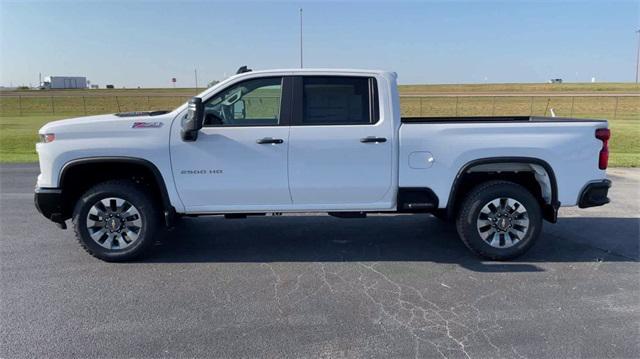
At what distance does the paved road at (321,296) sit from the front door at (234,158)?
0.69m

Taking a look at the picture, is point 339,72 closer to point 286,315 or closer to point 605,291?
point 286,315

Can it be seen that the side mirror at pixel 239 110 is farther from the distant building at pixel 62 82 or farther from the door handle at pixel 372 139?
the distant building at pixel 62 82

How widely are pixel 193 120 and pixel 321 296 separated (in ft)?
6.82

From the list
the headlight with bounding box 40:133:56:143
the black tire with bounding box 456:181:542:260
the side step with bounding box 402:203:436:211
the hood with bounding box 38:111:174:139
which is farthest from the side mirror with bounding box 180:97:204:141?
the black tire with bounding box 456:181:542:260

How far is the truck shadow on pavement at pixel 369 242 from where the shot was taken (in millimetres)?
5172

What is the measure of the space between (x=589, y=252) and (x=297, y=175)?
11.3 feet

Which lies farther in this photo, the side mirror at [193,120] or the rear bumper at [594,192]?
the rear bumper at [594,192]

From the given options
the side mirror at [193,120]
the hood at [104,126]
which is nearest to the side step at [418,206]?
the side mirror at [193,120]

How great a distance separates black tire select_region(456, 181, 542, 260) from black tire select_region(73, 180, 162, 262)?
10.8 feet

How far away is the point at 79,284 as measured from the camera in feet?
14.5

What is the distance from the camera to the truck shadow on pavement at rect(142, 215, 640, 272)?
517cm

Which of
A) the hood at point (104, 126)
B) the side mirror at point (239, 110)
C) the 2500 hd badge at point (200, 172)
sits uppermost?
the side mirror at point (239, 110)

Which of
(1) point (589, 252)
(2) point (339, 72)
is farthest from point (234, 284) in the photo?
(1) point (589, 252)

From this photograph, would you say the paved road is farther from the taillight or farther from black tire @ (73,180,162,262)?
the taillight
